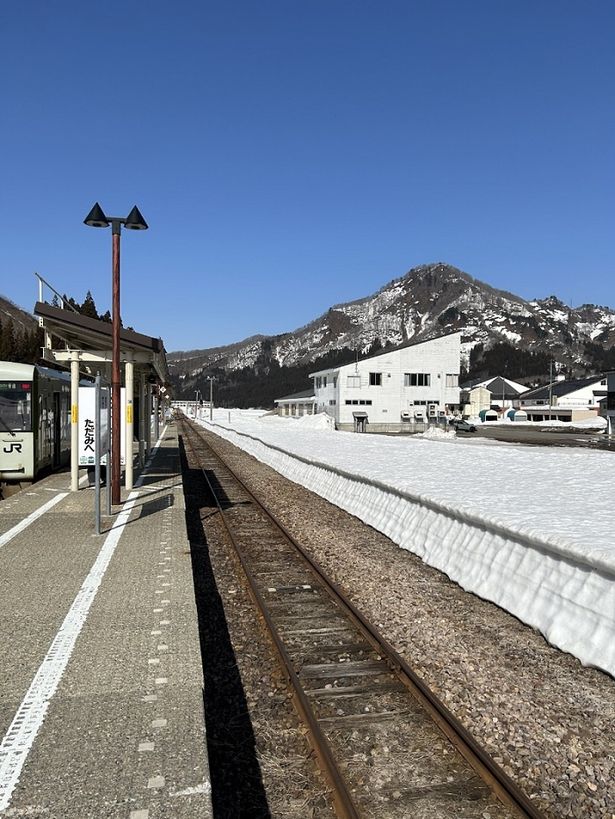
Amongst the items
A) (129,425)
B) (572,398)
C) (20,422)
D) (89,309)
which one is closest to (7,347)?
(89,309)

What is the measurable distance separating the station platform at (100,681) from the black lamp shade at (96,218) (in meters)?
6.06

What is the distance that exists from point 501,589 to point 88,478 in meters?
11.0

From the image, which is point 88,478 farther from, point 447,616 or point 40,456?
point 447,616

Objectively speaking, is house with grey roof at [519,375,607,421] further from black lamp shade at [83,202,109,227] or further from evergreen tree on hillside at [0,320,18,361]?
black lamp shade at [83,202,109,227]

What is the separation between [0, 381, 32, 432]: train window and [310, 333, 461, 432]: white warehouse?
47.3 m

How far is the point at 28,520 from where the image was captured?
10727 mm

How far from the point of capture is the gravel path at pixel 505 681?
152 inches

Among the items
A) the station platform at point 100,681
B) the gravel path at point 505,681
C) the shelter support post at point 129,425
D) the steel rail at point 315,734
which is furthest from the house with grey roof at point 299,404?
the steel rail at point 315,734

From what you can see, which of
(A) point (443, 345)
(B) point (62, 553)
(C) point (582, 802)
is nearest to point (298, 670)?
(C) point (582, 802)

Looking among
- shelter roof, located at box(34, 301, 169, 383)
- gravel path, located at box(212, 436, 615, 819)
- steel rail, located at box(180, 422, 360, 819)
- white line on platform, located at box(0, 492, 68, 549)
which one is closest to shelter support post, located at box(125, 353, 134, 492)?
shelter roof, located at box(34, 301, 169, 383)

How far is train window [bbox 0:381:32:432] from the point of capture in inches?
605

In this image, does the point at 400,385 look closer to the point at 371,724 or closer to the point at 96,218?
the point at 96,218

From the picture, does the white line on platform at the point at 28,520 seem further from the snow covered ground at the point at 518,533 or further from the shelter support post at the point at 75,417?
the snow covered ground at the point at 518,533

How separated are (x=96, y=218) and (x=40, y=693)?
31.8 ft
